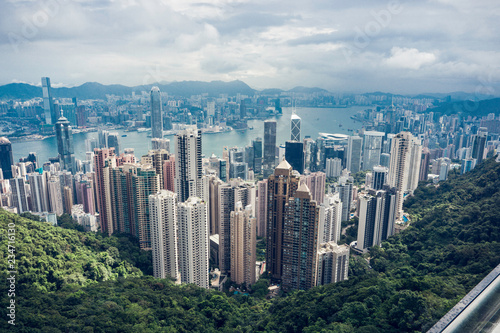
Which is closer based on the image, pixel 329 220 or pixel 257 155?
pixel 329 220

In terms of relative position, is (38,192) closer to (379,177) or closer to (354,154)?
(379,177)

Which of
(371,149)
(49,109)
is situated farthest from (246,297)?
(371,149)

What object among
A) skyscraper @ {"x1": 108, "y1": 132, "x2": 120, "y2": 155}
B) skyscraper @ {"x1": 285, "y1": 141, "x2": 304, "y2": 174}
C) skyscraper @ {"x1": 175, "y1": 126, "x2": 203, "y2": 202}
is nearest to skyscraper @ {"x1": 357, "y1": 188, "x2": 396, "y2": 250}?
skyscraper @ {"x1": 175, "y1": 126, "x2": 203, "y2": 202}

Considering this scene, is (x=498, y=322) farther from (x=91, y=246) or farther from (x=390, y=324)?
(x=91, y=246)

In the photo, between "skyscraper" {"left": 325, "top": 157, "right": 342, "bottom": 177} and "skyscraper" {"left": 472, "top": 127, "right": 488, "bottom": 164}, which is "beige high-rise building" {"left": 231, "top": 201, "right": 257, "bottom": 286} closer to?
"skyscraper" {"left": 325, "top": 157, "right": 342, "bottom": 177}

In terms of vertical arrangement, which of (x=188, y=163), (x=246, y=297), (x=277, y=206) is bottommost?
(x=246, y=297)

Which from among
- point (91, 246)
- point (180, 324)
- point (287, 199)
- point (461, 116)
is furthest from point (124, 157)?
point (461, 116)
